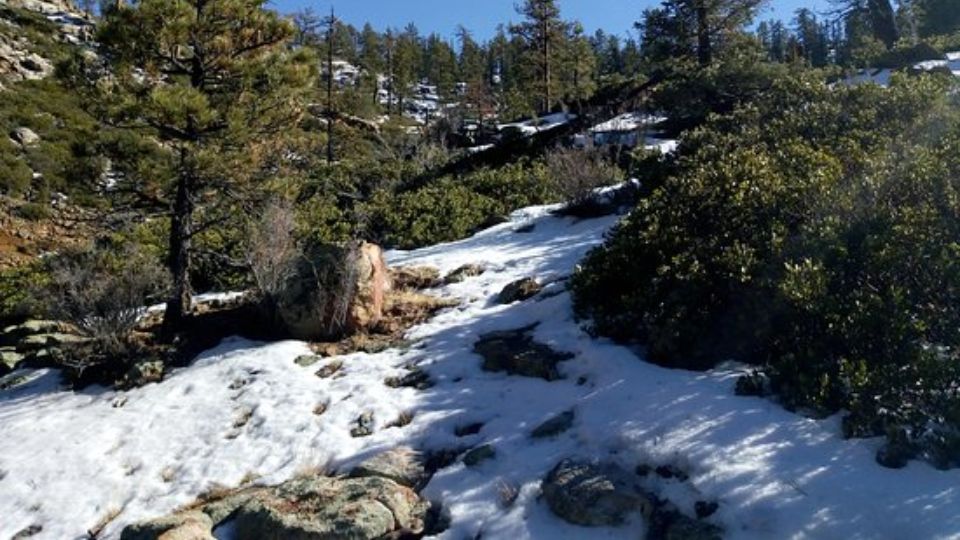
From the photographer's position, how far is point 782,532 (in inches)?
158

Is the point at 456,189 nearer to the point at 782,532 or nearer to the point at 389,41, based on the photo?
the point at 782,532

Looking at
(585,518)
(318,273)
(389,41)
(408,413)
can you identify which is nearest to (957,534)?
(585,518)

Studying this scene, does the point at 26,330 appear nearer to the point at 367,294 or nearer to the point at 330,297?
the point at 330,297

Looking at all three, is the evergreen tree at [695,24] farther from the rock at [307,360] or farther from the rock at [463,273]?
the rock at [307,360]

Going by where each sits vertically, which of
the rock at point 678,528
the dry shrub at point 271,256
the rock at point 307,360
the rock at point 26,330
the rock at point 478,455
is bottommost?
the rock at point 678,528

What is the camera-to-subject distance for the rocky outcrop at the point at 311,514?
4.91 m

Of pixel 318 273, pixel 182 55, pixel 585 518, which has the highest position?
pixel 182 55

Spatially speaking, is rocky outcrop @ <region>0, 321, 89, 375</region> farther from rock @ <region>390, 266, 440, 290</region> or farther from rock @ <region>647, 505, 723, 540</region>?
rock @ <region>647, 505, 723, 540</region>

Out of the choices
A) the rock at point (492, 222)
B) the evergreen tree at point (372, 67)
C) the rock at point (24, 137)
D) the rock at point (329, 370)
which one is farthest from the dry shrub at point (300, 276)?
the evergreen tree at point (372, 67)

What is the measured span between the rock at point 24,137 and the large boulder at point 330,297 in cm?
2414

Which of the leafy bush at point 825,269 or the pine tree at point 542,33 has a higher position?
the pine tree at point 542,33

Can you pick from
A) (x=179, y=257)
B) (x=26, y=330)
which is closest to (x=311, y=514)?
(x=179, y=257)

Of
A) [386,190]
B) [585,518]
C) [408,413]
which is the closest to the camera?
[585,518]

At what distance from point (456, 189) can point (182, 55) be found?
30.1 feet
